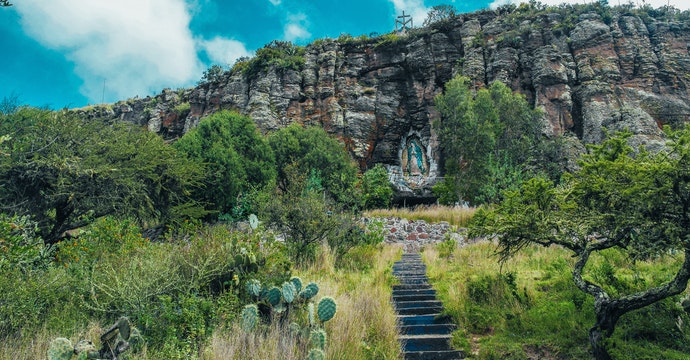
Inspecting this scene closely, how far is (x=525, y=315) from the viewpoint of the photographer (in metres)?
7.69

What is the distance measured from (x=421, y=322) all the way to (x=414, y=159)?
29.6 meters

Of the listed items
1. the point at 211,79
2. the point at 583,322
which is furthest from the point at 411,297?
the point at 211,79

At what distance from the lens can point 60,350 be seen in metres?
4.32

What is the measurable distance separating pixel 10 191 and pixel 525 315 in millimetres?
13895

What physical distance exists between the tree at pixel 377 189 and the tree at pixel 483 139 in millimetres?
4151

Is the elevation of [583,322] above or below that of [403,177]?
below

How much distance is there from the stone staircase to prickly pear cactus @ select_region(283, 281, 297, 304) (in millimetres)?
1965

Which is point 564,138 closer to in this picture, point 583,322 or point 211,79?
point 583,322

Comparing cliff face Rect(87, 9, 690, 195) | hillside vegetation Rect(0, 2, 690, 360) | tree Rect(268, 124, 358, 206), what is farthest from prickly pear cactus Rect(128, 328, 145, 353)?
cliff face Rect(87, 9, 690, 195)

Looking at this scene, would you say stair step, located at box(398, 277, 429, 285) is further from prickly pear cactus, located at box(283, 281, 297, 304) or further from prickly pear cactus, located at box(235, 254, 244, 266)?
prickly pear cactus, located at box(235, 254, 244, 266)

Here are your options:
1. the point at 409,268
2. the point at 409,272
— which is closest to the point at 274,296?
the point at 409,272

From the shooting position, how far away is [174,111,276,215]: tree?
24.1 meters

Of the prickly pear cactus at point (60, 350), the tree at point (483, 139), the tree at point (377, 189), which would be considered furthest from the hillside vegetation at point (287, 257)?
the tree at point (377, 189)

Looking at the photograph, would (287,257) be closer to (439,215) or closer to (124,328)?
(124,328)
